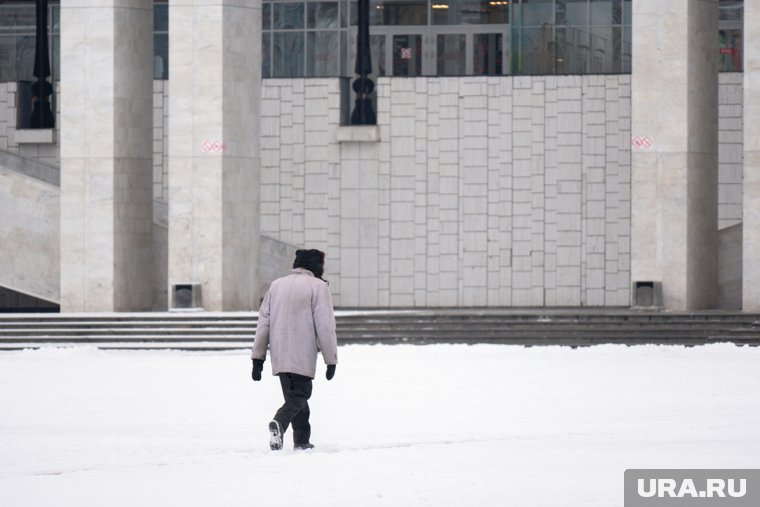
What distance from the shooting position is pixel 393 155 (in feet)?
113

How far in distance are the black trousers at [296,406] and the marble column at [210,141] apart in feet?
56.4

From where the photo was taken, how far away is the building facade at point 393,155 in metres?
29.0

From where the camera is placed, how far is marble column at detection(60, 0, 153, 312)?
97.7 feet

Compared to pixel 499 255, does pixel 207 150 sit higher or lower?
higher

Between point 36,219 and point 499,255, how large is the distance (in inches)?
398

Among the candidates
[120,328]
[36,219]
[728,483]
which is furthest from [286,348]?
[36,219]

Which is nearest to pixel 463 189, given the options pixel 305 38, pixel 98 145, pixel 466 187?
pixel 466 187

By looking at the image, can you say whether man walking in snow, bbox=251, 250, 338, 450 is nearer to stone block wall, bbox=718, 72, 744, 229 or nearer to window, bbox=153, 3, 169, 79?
stone block wall, bbox=718, 72, 744, 229

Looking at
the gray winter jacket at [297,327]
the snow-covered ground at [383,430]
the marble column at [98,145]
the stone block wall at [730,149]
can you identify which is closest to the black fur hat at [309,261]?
the gray winter jacket at [297,327]

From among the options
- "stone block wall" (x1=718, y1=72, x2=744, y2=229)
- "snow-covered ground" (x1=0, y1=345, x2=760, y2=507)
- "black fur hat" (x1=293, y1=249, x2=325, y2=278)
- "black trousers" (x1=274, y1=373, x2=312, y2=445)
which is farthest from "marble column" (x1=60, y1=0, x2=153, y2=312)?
"black trousers" (x1=274, y1=373, x2=312, y2=445)

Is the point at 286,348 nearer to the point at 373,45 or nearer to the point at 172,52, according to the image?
the point at 172,52

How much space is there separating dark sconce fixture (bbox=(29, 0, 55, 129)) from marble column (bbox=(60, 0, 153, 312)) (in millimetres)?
5796

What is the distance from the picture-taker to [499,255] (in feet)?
112

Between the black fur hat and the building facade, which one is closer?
the black fur hat
